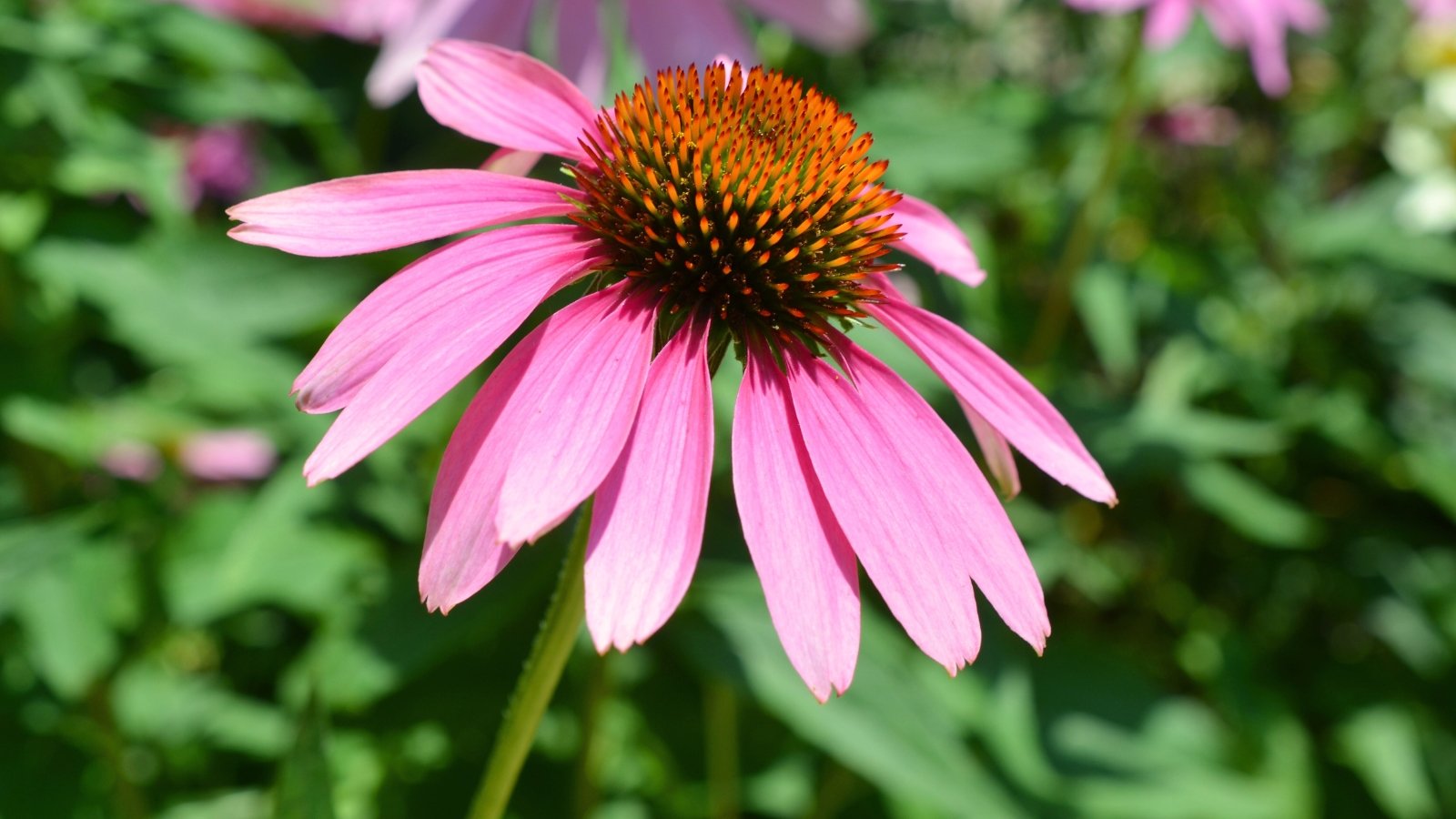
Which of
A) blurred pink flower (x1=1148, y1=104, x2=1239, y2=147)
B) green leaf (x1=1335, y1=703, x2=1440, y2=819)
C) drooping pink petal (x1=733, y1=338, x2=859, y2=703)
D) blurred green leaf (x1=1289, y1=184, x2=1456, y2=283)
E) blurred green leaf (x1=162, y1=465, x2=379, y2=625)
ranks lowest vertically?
green leaf (x1=1335, y1=703, x2=1440, y2=819)

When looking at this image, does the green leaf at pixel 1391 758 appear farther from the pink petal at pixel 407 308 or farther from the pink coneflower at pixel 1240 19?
the pink petal at pixel 407 308

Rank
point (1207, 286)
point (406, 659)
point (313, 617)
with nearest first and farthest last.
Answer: point (406, 659) < point (313, 617) < point (1207, 286)

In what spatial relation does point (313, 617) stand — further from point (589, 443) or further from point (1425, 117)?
point (1425, 117)

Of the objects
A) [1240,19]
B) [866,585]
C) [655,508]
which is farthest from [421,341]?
[1240,19]

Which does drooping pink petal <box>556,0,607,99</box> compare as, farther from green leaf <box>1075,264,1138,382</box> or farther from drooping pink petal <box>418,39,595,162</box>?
green leaf <box>1075,264,1138,382</box>

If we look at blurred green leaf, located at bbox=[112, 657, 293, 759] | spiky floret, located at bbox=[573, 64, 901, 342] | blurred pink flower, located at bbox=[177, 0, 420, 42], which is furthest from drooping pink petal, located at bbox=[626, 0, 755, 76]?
blurred green leaf, located at bbox=[112, 657, 293, 759]

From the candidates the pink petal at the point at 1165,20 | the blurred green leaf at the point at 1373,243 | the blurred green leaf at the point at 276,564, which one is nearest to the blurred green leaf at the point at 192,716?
the blurred green leaf at the point at 276,564

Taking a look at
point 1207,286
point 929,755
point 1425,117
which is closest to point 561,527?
point 929,755
